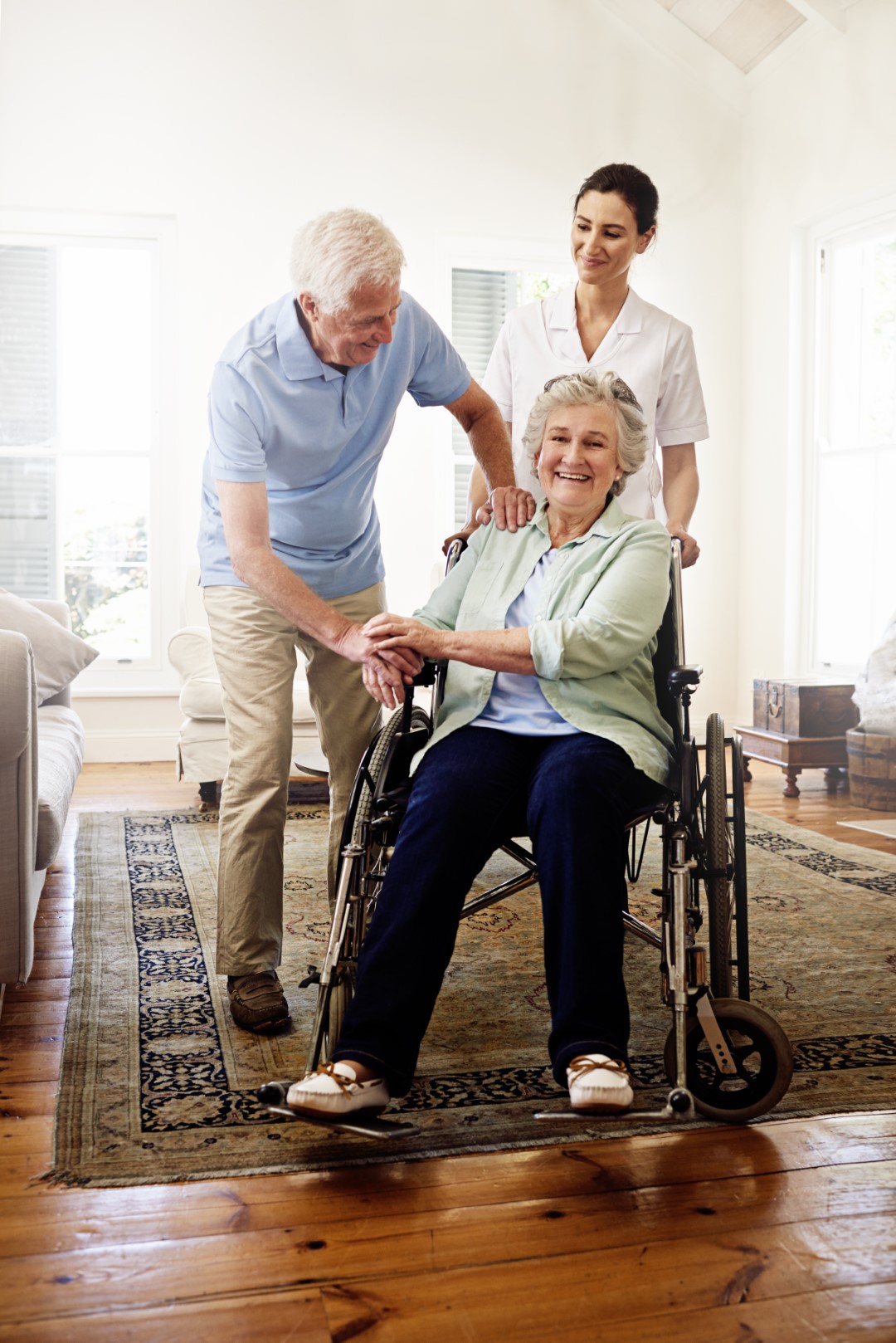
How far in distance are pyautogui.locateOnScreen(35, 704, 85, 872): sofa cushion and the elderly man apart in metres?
0.36

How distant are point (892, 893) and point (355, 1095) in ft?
6.88

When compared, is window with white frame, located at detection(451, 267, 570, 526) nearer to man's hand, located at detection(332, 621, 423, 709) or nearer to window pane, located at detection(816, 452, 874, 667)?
window pane, located at detection(816, 452, 874, 667)

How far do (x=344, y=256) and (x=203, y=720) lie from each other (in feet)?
8.90

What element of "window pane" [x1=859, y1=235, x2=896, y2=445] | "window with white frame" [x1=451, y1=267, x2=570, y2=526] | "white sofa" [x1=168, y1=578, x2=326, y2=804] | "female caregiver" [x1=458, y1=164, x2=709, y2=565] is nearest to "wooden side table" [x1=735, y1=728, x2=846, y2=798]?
"window pane" [x1=859, y1=235, x2=896, y2=445]

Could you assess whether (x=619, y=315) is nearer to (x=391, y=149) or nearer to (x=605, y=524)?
(x=605, y=524)

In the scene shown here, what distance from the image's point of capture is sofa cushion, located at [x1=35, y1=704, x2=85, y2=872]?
230 centimetres

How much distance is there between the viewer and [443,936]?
167 cm

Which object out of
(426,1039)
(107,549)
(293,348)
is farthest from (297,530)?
(107,549)

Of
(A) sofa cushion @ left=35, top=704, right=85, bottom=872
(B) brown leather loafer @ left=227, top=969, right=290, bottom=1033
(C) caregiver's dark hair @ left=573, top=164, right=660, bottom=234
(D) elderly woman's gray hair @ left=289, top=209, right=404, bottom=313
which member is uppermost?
(C) caregiver's dark hair @ left=573, top=164, right=660, bottom=234

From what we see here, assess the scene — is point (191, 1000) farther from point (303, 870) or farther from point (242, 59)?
point (242, 59)

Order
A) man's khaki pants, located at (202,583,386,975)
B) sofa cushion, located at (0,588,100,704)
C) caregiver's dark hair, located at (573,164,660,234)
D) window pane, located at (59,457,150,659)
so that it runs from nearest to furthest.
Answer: man's khaki pants, located at (202,583,386,975), caregiver's dark hair, located at (573,164,660,234), sofa cushion, located at (0,588,100,704), window pane, located at (59,457,150,659)

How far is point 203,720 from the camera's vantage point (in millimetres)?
4414

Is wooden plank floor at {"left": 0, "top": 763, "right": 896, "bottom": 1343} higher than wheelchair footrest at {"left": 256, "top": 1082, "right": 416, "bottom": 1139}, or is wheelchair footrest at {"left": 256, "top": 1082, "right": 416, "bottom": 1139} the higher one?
wheelchair footrest at {"left": 256, "top": 1082, "right": 416, "bottom": 1139}

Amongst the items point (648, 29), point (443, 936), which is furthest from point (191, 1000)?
point (648, 29)
